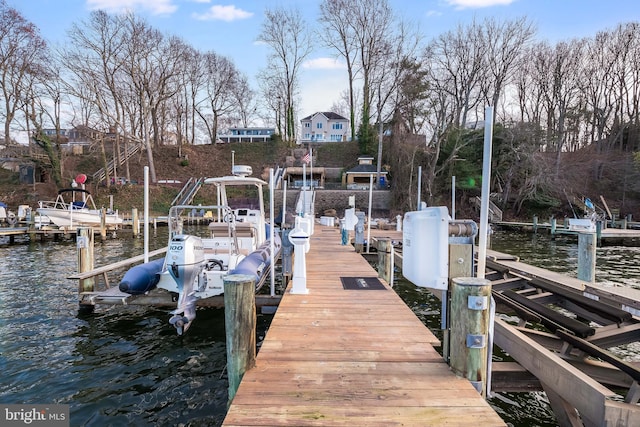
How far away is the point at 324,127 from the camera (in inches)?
2199

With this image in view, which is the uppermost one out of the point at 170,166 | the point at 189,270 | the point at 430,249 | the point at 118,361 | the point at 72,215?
the point at 170,166

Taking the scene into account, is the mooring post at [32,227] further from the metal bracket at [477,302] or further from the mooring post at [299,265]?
the metal bracket at [477,302]

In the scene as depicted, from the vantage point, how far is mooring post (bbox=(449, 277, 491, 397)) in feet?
8.67

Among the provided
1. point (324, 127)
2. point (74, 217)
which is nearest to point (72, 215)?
point (74, 217)

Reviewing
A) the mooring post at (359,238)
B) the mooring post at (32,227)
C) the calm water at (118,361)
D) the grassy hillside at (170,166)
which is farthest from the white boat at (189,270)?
the grassy hillside at (170,166)

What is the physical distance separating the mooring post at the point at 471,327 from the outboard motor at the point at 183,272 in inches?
166

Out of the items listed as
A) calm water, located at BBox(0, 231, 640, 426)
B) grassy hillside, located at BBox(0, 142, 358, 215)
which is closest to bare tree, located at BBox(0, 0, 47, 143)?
grassy hillside, located at BBox(0, 142, 358, 215)

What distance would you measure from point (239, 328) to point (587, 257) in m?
6.53

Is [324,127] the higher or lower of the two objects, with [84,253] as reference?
higher

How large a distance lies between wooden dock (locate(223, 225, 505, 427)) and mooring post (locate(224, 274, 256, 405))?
107 millimetres

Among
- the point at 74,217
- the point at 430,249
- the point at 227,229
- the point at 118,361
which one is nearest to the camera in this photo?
the point at 430,249

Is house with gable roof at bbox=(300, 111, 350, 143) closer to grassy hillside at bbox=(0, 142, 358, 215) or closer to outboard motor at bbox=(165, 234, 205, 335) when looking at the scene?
grassy hillside at bbox=(0, 142, 358, 215)

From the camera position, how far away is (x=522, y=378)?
338cm

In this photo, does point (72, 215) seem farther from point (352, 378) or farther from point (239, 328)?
point (352, 378)
